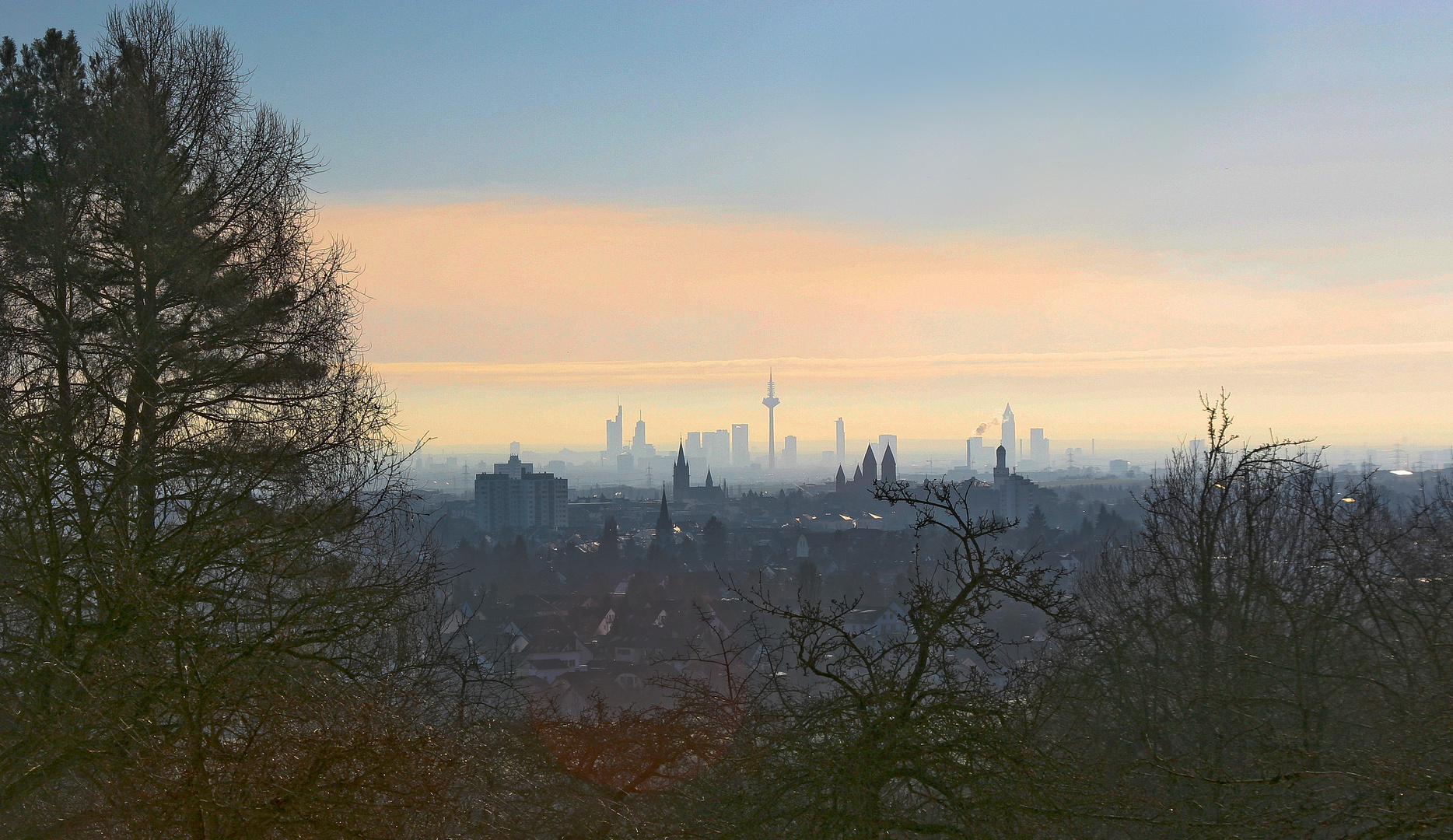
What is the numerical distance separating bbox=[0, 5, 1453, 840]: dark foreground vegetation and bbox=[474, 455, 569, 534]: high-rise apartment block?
306 feet

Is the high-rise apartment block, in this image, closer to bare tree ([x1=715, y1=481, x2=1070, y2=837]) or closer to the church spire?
the church spire

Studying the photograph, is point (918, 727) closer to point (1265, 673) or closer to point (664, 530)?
point (1265, 673)

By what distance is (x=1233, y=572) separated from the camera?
30.3ft

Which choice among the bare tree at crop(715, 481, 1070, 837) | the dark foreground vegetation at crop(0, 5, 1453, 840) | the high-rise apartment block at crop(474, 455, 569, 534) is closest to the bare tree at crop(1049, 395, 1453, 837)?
the dark foreground vegetation at crop(0, 5, 1453, 840)

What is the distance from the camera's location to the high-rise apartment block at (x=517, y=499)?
103 m

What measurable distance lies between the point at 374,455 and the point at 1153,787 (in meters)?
6.16

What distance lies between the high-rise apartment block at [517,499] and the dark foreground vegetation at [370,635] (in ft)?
306

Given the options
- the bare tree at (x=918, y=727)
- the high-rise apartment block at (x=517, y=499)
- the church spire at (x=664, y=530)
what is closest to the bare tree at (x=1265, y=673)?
the bare tree at (x=918, y=727)

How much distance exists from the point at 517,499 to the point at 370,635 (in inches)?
4032

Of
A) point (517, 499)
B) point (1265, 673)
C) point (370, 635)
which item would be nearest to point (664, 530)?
point (517, 499)

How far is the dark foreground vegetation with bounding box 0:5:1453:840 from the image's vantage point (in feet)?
14.1

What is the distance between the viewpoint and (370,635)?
7.51 m

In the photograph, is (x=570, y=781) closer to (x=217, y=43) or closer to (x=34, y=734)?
(x=34, y=734)

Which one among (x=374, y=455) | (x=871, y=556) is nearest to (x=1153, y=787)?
(x=374, y=455)
